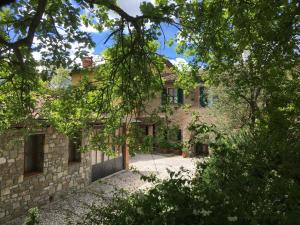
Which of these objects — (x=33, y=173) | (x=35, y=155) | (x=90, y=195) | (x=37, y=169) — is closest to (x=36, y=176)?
(x=33, y=173)

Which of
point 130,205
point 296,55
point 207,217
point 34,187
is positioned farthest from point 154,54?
point 34,187

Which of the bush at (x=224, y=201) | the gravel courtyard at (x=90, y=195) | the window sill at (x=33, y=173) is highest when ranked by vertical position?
the bush at (x=224, y=201)

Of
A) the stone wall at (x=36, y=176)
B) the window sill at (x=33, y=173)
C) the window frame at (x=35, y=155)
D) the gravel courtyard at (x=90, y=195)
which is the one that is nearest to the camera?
the gravel courtyard at (x=90, y=195)

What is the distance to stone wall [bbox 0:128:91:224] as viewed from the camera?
9.48m

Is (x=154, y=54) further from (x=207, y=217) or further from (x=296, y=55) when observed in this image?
(x=207, y=217)

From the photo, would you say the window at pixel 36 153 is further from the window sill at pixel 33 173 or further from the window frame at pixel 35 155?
the window sill at pixel 33 173

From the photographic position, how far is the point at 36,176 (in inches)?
426

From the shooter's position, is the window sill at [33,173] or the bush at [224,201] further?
the window sill at [33,173]

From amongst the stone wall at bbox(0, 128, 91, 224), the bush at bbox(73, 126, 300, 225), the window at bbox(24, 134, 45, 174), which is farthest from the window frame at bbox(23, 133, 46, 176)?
the bush at bbox(73, 126, 300, 225)

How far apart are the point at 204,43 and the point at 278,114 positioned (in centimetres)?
162

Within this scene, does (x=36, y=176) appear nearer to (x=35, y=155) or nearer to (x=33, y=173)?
(x=33, y=173)

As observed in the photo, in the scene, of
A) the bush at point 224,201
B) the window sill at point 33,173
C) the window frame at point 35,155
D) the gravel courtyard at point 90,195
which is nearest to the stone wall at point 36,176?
the window sill at point 33,173

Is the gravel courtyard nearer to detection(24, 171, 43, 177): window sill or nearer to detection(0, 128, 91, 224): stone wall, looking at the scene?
detection(0, 128, 91, 224): stone wall

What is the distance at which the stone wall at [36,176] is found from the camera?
373 inches
